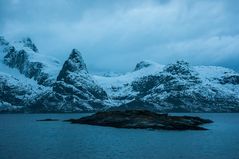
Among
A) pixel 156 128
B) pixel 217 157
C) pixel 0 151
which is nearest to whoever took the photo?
pixel 217 157

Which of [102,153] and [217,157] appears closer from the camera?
[217,157]

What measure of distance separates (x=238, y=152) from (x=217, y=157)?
9.15 meters

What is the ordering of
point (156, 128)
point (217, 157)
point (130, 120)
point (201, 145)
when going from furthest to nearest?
point (130, 120)
point (156, 128)
point (201, 145)
point (217, 157)

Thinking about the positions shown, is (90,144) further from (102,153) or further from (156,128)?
(156,128)

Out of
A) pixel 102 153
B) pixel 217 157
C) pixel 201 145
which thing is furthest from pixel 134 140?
pixel 217 157

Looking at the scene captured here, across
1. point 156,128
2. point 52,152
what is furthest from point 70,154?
point 156,128

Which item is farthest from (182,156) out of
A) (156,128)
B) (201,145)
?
(156,128)

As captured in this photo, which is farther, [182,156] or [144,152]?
[144,152]

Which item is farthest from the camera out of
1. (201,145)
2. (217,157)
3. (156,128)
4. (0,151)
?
(156,128)

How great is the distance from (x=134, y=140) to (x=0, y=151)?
4209cm

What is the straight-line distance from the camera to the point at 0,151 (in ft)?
310

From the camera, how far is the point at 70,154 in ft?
305

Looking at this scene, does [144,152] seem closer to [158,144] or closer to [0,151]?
[158,144]

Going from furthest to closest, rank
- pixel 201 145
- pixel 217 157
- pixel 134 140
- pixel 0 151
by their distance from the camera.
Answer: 1. pixel 134 140
2. pixel 201 145
3. pixel 0 151
4. pixel 217 157
